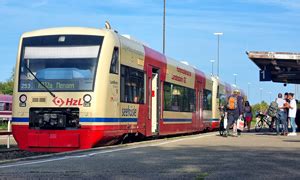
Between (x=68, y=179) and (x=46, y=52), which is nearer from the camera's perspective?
(x=68, y=179)

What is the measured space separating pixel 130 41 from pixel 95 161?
7.25m

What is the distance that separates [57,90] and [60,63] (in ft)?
2.47

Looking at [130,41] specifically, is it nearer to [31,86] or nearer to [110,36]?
[110,36]

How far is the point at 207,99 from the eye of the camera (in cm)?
2811

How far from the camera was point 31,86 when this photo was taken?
14141 millimetres

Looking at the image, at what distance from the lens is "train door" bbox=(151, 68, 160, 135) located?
1808cm

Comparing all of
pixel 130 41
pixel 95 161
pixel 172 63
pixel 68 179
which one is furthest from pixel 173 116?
pixel 68 179

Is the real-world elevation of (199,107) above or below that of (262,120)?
above

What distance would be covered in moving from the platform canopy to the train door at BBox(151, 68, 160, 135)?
735 cm

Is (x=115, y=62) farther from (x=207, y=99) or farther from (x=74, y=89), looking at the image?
(x=207, y=99)

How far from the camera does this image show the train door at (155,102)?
18078 mm

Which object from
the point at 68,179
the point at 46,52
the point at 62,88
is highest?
the point at 46,52

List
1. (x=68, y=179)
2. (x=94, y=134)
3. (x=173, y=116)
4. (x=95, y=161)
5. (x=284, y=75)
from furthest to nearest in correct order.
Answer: (x=284, y=75) < (x=173, y=116) < (x=94, y=134) < (x=95, y=161) < (x=68, y=179)

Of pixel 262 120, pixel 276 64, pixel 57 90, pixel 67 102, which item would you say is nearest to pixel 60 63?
pixel 57 90
